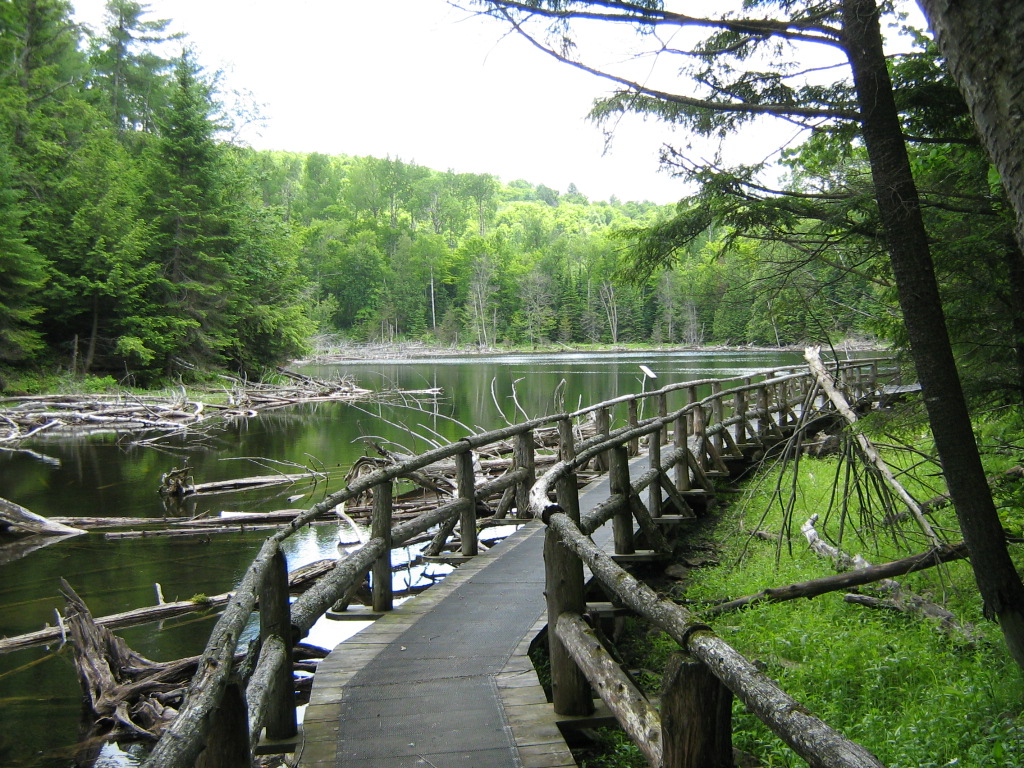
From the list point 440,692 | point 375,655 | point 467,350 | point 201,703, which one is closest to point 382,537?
point 375,655

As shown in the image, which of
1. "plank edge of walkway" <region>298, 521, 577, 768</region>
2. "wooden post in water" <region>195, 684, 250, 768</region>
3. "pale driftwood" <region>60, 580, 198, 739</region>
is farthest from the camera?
"pale driftwood" <region>60, 580, 198, 739</region>

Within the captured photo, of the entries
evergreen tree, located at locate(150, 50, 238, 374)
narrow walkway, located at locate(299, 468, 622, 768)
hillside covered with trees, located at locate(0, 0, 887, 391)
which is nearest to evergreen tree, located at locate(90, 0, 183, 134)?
hillside covered with trees, located at locate(0, 0, 887, 391)

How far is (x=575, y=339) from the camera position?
319 feet

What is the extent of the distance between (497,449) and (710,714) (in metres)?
11.7

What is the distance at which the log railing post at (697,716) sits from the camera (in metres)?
2.22

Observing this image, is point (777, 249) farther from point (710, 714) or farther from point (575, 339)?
point (575, 339)

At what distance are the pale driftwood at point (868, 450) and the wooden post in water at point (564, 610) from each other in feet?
7.40

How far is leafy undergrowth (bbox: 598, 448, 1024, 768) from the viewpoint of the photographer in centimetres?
403

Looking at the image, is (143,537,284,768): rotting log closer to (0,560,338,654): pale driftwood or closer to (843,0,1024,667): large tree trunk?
(843,0,1024,667): large tree trunk

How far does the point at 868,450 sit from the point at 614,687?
295 cm

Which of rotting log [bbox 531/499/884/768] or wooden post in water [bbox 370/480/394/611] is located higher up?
rotting log [bbox 531/499/884/768]

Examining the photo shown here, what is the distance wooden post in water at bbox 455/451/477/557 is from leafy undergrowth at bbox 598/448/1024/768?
1750mm

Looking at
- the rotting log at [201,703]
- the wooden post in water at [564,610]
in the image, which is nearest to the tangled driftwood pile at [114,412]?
the wooden post in water at [564,610]

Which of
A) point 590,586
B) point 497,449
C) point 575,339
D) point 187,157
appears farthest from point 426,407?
point 575,339
